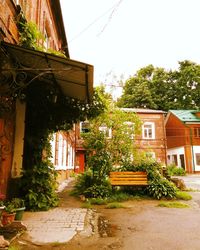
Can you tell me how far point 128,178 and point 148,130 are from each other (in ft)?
62.4

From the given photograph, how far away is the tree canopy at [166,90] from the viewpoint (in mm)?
40000

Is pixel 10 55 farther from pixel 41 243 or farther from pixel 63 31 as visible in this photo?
pixel 63 31

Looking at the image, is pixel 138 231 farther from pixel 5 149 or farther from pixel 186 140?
pixel 186 140

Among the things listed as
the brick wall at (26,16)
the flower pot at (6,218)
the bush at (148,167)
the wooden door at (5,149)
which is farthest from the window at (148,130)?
the flower pot at (6,218)

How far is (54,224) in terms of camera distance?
18.0ft

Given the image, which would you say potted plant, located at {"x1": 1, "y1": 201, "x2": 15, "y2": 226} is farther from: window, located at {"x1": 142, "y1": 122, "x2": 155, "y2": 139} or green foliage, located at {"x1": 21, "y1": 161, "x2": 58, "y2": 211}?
window, located at {"x1": 142, "y1": 122, "x2": 155, "y2": 139}

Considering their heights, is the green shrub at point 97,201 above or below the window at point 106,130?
below

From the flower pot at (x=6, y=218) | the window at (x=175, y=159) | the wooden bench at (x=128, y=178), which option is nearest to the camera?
the flower pot at (x=6, y=218)

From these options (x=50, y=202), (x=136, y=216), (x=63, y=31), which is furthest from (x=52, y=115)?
(x=63, y=31)

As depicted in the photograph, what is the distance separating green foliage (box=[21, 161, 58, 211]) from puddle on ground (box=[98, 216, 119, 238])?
6.16ft

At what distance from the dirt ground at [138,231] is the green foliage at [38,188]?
138 centimetres

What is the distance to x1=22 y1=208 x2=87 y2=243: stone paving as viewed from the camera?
461cm

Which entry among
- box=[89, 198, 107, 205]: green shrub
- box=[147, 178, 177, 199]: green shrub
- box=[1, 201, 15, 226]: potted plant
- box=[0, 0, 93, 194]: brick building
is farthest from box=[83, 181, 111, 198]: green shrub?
box=[1, 201, 15, 226]: potted plant

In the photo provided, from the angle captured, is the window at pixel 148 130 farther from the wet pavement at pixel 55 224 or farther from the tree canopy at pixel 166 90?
the wet pavement at pixel 55 224
